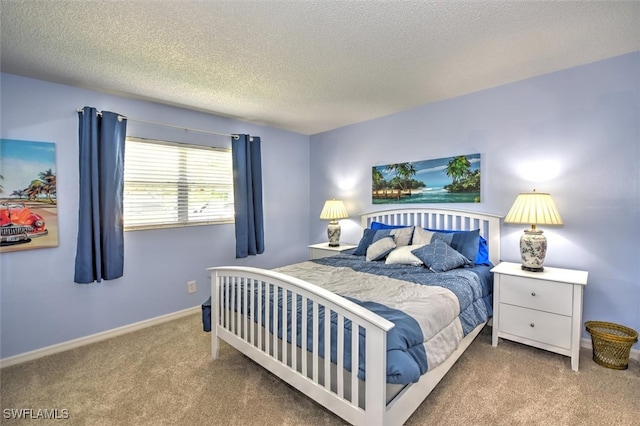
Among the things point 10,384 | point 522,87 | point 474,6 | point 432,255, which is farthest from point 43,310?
point 522,87

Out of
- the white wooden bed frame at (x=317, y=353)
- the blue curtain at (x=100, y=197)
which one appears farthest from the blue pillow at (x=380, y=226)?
the blue curtain at (x=100, y=197)

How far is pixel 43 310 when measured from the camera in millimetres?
2484

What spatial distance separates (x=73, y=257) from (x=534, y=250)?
158 inches

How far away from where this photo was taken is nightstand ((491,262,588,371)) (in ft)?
6.89

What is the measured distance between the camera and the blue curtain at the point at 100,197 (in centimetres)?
259

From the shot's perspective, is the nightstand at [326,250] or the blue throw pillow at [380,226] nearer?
the blue throw pillow at [380,226]

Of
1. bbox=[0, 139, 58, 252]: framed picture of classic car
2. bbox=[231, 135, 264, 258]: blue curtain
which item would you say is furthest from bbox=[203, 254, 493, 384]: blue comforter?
bbox=[0, 139, 58, 252]: framed picture of classic car

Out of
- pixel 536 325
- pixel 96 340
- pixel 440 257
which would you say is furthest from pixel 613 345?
pixel 96 340

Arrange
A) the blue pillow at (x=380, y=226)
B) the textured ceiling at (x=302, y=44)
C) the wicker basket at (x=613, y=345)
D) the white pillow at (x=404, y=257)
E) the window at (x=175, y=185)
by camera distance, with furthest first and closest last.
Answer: the blue pillow at (x=380, y=226)
the window at (x=175, y=185)
the white pillow at (x=404, y=257)
the wicker basket at (x=613, y=345)
the textured ceiling at (x=302, y=44)

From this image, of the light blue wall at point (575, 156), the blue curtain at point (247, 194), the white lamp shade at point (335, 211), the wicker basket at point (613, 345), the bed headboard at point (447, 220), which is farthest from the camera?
the white lamp shade at point (335, 211)

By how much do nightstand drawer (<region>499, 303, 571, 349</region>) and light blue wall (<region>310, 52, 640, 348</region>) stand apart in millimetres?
542

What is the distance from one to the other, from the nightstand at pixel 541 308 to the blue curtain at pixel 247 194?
9.05ft

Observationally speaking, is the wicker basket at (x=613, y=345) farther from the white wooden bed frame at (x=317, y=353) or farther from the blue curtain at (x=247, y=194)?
the blue curtain at (x=247, y=194)

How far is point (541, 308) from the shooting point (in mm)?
2229
